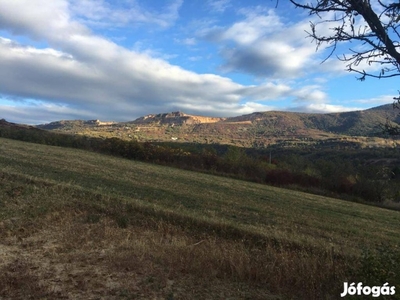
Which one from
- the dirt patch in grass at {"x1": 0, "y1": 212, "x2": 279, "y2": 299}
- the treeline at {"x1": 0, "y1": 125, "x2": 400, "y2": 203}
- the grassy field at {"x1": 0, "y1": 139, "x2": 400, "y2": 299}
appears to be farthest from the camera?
the treeline at {"x1": 0, "y1": 125, "x2": 400, "y2": 203}

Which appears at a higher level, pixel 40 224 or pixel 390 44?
pixel 390 44

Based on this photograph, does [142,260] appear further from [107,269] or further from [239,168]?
[239,168]

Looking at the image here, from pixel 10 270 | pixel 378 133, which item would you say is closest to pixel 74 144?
pixel 10 270

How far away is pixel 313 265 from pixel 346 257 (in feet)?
7.01

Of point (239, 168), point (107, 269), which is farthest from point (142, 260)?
point (239, 168)

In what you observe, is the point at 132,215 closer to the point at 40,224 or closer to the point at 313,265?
the point at 40,224

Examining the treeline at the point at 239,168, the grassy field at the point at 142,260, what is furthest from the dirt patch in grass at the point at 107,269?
the treeline at the point at 239,168

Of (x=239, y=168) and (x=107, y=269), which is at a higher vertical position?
(x=107, y=269)

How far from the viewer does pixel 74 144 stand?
59281mm

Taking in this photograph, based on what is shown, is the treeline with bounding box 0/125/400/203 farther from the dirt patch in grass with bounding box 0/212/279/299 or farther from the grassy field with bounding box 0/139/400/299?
the dirt patch in grass with bounding box 0/212/279/299

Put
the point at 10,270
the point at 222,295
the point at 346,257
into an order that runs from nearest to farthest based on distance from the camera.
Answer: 1. the point at 222,295
2. the point at 10,270
3. the point at 346,257

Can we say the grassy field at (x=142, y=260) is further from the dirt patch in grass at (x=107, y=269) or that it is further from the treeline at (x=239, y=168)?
the treeline at (x=239, y=168)

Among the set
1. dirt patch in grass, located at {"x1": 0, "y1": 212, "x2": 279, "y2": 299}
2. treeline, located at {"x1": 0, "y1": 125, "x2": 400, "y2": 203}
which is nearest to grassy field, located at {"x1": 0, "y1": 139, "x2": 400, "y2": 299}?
dirt patch in grass, located at {"x1": 0, "y1": 212, "x2": 279, "y2": 299}

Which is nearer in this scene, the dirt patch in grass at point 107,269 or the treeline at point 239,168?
the dirt patch in grass at point 107,269
